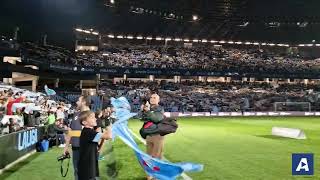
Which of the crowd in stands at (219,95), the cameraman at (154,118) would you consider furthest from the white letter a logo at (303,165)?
the crowd in stands at (219,95)

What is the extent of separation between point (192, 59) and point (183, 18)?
7.58m

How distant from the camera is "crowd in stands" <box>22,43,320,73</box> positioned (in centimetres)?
6838

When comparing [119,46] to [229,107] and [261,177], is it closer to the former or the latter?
[229,107]

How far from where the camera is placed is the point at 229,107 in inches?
2466

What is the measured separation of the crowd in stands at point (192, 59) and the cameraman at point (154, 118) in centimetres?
4934

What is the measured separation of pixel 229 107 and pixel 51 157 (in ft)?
156

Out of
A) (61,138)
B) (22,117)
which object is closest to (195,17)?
(61,138)

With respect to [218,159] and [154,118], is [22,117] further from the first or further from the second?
[154,118]

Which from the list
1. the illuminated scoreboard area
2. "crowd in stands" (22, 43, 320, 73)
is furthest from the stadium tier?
"crowd in stands" (22, 43, 320, 73)

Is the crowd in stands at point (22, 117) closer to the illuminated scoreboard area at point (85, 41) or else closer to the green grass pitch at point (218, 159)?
the green grass pitch at point (218, 159)

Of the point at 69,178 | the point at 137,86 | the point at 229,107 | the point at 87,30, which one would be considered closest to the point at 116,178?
the point at 69,178

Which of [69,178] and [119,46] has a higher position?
[119,46]

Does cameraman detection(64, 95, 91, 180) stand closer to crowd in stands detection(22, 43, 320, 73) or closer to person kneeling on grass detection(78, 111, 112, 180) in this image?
person kneeling on grass detection(78, 111, 112, 180)

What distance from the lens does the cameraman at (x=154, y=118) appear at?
9945 millimetres
